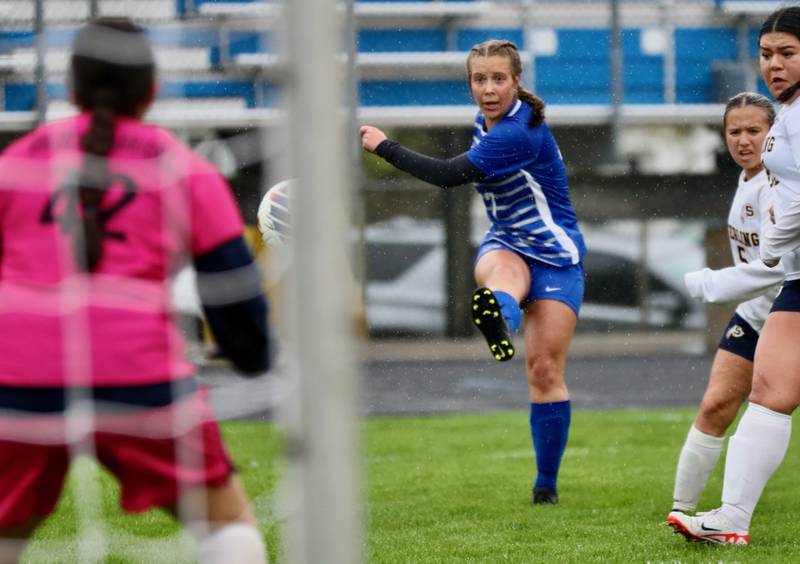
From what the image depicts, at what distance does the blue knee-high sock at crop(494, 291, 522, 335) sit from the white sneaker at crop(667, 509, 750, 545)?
106 centimetres

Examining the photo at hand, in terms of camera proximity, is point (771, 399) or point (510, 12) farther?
point (510, 12)

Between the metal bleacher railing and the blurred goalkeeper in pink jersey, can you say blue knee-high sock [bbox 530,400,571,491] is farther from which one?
the metal bleacher railing

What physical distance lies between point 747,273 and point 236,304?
2259 millimetres

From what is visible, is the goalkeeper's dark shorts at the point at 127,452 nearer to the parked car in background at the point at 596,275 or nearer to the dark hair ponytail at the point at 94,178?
the dark hair ponytail at the point at 94,178

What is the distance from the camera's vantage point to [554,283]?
5344 millimetres

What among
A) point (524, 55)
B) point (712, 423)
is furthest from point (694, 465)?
point (524, 55)

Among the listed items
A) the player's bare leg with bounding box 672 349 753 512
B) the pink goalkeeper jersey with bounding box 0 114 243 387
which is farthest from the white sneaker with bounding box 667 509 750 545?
the pink goalkeeper jersey with bounding box 0 114 243 387

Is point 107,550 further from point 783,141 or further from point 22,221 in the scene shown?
point 783,141

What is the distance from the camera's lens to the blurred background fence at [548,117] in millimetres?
11992

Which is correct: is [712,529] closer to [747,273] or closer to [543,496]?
[747,273]

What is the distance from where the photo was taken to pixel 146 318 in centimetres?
255

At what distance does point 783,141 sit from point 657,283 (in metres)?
11.7

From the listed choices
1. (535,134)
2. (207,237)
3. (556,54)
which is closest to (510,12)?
(556,54)

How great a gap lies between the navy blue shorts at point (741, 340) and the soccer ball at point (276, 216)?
63.6 inches
